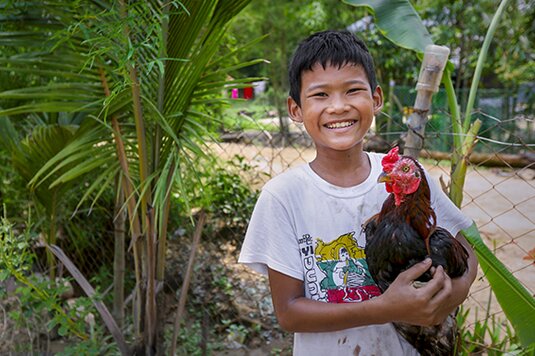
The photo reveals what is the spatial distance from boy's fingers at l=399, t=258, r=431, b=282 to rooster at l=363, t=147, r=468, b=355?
0.13 ft

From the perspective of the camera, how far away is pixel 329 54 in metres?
1.45

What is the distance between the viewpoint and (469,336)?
9.26ft

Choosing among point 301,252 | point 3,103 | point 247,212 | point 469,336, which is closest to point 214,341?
point 247,212

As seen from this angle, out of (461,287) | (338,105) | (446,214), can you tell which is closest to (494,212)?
(446,214)

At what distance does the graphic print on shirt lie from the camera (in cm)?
143

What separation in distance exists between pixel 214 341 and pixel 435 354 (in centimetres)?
215

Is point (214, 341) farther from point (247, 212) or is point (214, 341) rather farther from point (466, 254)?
point (466, 254)

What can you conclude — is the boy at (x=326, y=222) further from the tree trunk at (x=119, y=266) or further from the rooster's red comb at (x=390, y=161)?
the tree trunk at (x=119, y=266)

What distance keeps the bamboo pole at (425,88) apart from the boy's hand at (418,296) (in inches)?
38.8

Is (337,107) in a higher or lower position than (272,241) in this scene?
higher

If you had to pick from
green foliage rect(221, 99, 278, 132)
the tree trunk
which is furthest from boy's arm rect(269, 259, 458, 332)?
the tree trunk

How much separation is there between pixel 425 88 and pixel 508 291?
776 mm

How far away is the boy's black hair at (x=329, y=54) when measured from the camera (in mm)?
1446

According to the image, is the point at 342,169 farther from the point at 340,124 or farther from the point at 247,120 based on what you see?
the point at 247,120
